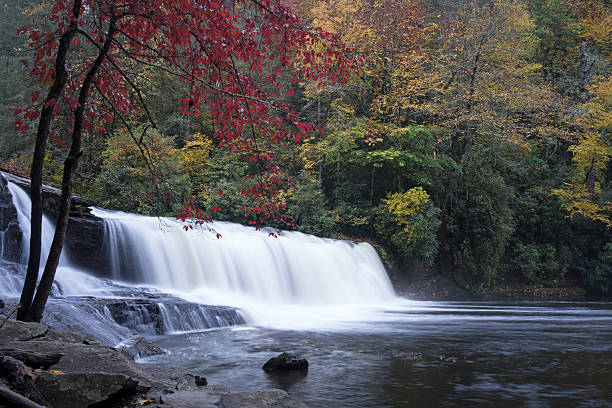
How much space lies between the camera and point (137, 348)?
23.0ft

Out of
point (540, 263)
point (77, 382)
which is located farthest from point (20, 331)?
point (540, 263)

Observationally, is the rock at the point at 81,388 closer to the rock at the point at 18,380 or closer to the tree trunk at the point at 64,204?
the rock at the point at 18,380

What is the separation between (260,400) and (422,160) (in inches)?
681

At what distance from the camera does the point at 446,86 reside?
22.1 metres

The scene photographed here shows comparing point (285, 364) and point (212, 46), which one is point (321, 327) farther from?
point (212, 46)

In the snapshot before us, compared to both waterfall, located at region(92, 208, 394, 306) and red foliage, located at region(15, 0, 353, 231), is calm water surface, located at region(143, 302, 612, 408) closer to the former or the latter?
red foliage, located at region(15, 0, 353, 231)

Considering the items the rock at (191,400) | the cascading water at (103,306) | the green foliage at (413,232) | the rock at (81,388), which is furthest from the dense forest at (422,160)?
the rock at (81,388)

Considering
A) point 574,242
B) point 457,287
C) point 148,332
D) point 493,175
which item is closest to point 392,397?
point 148,332

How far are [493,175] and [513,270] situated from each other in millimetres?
4397

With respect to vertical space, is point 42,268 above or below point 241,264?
below

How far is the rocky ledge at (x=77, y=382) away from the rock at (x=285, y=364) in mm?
2125

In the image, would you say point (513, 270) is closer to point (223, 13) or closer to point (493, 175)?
point (493, 175)

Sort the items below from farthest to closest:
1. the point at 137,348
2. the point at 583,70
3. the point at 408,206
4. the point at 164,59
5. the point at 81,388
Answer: the point at 583,70 → the point at 408,206 → the point at 137,348 → the point at 164,59 → the point at 81,388

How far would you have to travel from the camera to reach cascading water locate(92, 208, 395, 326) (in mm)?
12570
